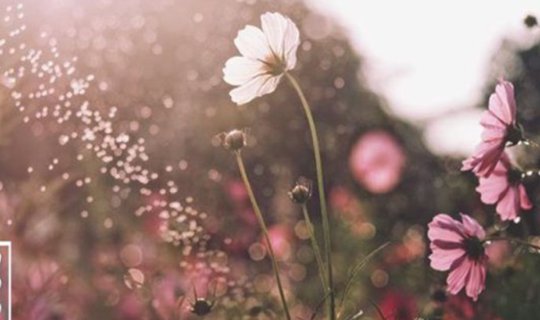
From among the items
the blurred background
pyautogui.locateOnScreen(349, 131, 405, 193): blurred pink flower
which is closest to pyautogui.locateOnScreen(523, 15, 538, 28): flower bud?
the blurred background

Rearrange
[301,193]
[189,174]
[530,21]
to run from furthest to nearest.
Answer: [189,174]
[530,21]
[301,193]

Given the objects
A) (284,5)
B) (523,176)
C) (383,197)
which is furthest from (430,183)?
(523,176)

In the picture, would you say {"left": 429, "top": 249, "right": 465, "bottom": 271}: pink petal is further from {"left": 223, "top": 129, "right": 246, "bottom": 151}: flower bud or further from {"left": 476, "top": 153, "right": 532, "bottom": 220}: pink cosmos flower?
{"left": 223, "top": 129, "right": 246, "bottom": 151}: flower bud

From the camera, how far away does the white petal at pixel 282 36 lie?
2.69ft

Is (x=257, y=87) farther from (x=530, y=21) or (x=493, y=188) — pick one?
(x=530, y=21)

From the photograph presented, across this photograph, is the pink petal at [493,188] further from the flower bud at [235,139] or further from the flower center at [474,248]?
the flower bud at [235,139]

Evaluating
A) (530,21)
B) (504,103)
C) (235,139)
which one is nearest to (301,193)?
(235,139)

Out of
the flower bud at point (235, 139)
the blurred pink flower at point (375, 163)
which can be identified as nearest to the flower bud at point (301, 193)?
the flower bud at point (235, 139)

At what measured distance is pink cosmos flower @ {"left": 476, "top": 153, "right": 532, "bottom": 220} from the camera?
818 millimetres

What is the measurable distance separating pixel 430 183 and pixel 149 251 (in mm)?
2105

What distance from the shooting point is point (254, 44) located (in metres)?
0.86

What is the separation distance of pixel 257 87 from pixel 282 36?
0.16 ft

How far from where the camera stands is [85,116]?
1.20 meters

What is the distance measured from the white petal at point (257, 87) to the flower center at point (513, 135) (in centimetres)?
20
